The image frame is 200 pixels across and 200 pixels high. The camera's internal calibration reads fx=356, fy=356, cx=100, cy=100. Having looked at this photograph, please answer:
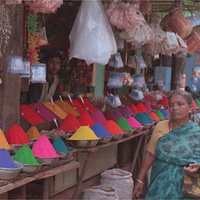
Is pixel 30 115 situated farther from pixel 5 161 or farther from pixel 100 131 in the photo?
pixel 5 161

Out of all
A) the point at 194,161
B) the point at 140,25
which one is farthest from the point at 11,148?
the point at 140,25

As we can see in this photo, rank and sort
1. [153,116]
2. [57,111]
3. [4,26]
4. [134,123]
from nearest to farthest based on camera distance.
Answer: [4,26] → [57,111] → [134,123] → [153,116]

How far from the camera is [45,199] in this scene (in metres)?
2.79

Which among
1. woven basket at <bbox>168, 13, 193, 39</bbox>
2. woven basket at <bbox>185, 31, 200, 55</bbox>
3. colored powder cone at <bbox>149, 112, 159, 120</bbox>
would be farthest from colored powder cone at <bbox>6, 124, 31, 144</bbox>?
woven basket at <bbox>185, 31, 200, 55</bbox>

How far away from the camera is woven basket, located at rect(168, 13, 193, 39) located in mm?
4230

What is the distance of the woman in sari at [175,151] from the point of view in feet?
6.93

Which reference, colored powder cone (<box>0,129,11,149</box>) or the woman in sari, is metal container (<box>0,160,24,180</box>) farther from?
the woman in sari

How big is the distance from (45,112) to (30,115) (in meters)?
0.21

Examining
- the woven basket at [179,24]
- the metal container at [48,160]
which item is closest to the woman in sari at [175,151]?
the metal container at [48,160]

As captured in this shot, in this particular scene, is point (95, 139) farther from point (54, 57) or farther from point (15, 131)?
point (54, 57)

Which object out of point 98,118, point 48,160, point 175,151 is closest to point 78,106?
point 98,118

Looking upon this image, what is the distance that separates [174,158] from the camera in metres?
2.13

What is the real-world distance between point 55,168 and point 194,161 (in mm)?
928

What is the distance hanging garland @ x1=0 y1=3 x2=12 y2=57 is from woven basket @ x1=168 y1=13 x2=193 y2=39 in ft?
7.41
